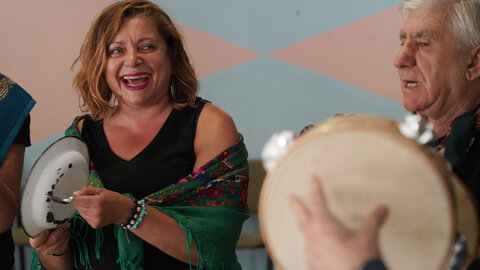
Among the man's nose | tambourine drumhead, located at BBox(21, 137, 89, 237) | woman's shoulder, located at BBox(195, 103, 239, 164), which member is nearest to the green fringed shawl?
woman's shoulder, located at BBox(195, 103, 239, 164)

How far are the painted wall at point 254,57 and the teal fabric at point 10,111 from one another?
6.65 feet

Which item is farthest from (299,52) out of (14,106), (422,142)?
(422,142)

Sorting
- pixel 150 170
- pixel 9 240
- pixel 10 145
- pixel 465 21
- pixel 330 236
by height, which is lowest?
pixel 9 240

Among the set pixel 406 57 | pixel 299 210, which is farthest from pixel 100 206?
pixel 406 57

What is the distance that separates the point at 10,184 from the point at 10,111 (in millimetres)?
179

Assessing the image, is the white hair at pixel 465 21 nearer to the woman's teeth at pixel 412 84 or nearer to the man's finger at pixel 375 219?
the woman's teeth at pixel 412 84

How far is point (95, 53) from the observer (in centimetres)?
160

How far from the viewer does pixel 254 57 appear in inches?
135

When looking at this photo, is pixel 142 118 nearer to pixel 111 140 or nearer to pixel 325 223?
pixel 111 140

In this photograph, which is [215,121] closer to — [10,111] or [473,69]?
[10,111]

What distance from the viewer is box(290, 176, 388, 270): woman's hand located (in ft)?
2.22

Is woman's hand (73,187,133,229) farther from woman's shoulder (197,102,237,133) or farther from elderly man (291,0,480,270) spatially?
elderly man (291,0,480,270)

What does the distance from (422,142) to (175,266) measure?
2.98 feet

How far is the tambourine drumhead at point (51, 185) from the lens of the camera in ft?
4.02
